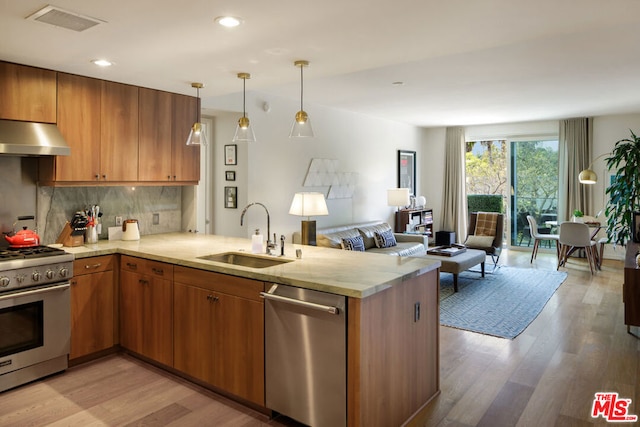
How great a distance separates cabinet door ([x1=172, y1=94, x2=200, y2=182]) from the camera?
14.2 ft

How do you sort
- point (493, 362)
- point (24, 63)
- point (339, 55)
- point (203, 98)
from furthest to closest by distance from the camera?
point (203, 98) → point (493, 362) → point (24, 63) → point (339, 55)

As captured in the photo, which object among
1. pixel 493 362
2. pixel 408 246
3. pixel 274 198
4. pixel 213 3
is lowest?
pixel 493 362

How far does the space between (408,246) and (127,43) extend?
17.4 ft

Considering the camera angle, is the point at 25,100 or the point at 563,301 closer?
the point at 25,100

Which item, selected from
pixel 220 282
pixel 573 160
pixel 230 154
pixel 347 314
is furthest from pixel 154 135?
pixel 573 160

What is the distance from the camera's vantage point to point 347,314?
7.45 ft

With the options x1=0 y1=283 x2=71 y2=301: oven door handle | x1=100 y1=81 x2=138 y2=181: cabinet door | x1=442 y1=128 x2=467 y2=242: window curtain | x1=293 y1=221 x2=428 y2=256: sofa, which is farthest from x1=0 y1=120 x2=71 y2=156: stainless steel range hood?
x1=442 y1=128 x2=467 y2=242: window curtain

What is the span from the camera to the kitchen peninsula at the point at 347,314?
2295mm

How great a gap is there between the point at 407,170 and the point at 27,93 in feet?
23.4

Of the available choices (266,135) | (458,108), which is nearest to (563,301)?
(458,108)

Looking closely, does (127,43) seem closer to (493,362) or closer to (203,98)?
(203,98)

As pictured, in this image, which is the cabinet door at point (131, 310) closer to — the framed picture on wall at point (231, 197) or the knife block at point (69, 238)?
the knife block at point (69, 238)

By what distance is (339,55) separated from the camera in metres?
3.08

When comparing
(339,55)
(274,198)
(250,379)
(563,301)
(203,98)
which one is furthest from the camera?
(274,198)
